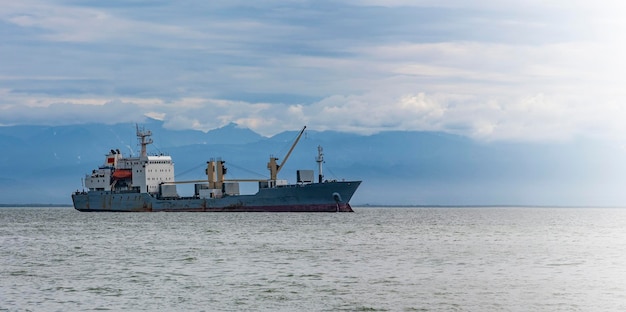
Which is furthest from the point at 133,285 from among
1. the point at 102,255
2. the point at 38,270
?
the point at 102,255

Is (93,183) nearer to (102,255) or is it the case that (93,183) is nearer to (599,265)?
(102,255)

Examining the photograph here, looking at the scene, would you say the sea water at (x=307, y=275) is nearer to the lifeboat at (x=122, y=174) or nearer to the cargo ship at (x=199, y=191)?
the cargo ship at (x=199, y=191)

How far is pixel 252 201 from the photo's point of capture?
137 m

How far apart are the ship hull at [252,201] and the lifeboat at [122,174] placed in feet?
9.38

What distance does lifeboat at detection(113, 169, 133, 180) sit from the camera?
149 metres

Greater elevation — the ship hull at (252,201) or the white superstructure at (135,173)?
the white superstructure at (135,173)

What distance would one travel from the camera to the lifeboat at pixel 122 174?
149 metres

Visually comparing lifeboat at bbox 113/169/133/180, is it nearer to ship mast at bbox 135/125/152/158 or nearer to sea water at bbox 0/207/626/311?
ship mast at bbox 135/125/152/158

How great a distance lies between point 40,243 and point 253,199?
2590 inches

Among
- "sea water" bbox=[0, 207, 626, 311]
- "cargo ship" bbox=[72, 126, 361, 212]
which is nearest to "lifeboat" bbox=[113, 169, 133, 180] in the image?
"cargo ship" bbox=[72, 126, 361, 212]

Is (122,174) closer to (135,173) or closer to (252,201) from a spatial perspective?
(135,173)

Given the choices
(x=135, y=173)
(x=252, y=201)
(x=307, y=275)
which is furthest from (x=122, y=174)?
(x=307, y=275)

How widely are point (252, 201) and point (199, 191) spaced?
14.0m

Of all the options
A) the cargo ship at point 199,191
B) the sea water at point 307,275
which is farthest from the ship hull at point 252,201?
the sea water at point 307,275
